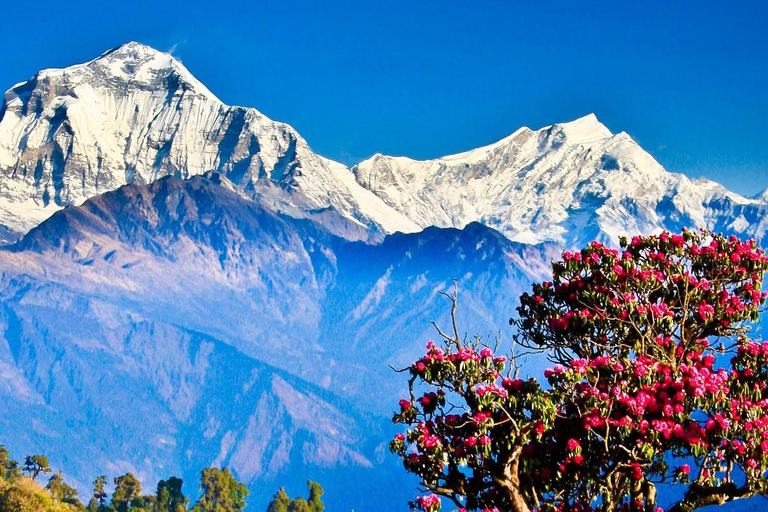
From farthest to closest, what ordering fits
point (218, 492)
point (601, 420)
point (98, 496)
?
point (98, 496), point (218, 492), point (601, 420)

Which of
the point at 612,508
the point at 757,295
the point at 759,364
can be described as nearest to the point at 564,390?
the point at 612,508

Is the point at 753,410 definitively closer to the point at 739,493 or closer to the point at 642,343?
the point at 739,493

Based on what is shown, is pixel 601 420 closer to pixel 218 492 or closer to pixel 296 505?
pixel 296 505

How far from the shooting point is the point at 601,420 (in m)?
17.2

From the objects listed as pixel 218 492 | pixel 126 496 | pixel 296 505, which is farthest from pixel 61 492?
pixel 296 505

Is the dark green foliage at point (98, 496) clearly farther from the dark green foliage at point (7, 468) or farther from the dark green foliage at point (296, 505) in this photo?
the dark green foliage at point (296, 505)

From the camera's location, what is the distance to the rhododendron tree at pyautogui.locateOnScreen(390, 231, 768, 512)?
17.2 metres

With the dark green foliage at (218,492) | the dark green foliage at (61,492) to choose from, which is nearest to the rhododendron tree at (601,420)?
the dark green foliage at (61,492)

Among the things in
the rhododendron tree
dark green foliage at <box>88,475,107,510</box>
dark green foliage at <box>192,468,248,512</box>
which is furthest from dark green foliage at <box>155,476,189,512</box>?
the rhododendron tree

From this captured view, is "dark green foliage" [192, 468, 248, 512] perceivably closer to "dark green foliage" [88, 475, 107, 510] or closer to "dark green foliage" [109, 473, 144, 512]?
"dark green foliage" [109, 473, 144, 512]

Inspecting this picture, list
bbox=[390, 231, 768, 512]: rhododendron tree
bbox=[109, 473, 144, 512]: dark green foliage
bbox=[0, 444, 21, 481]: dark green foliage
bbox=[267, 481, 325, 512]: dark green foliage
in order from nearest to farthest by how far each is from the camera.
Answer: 1. bbox=[390, 231, 768, 512]: rhododendron tree
2. bbox=[0, 444, 21, 481]: dark green foliage
3. bbox=[109, 473, 144, 512]: dark green foliage
4. bbox=[267, 481, 325, 512]: dark green foliage

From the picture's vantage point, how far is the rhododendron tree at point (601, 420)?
17.2 metres

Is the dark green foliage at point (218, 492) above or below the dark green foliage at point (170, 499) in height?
above

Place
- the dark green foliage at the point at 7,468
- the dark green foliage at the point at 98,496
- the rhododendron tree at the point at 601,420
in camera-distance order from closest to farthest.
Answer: the rhododendron tree at the point at 601,420 < the dark green foliage at the point at 7,468 < the dark green foliage at the point at 98,496
